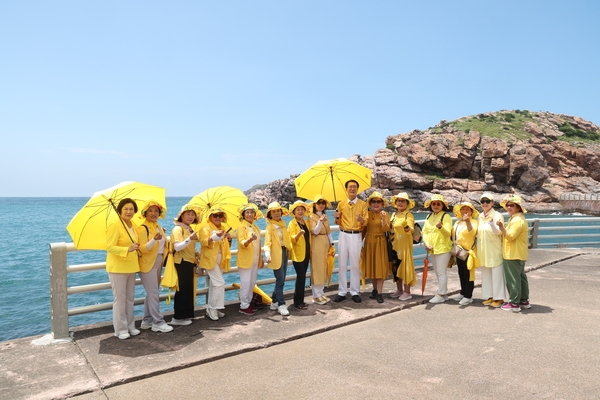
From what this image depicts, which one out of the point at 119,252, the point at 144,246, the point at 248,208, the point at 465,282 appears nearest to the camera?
the point at 119,252

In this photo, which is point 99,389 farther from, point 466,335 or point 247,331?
point 466,335

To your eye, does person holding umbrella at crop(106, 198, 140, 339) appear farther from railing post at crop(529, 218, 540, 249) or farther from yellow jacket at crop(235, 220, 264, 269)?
railing post at crop(529, 218, 540, 249)

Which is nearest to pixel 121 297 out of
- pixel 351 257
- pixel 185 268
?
pixel 185 268

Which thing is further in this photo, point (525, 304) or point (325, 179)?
point (325, 179)

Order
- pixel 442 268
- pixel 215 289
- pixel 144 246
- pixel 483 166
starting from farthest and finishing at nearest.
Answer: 1. pixel 483 166
2. pixel 442 268
3. pixel 215 289
4. pixel 144 246

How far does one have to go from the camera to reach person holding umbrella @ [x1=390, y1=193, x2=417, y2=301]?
640 cm

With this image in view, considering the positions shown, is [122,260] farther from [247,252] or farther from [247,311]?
[247,311]

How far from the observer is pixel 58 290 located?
→ 186 inches

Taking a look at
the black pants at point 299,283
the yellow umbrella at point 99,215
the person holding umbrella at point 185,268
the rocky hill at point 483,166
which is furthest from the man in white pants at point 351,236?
the rocky hill at point 483,166

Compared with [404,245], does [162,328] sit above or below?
below

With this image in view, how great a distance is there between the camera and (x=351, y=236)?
6395 mm

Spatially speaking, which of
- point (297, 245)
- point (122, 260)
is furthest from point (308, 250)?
point (122, 260)

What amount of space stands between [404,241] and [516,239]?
5.13 ft

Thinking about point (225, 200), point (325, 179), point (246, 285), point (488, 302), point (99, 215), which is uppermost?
point (325, 179)
